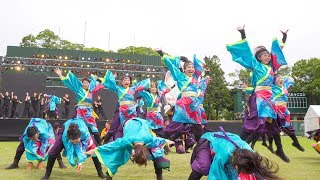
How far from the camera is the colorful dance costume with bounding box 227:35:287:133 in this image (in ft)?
17.3

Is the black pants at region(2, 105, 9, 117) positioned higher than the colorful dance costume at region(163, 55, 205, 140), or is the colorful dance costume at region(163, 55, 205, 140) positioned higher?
the colorful dance costume at region(163, 55, 205, 140)

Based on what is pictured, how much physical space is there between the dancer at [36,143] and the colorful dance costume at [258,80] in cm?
322

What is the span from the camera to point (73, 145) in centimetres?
518

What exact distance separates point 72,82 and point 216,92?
30958 mm

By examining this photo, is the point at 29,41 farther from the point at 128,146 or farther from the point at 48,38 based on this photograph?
the point at 128,146

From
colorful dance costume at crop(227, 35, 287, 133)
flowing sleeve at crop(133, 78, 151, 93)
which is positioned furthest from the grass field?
flowing sleeve at crop(133, 78, 151, 93)

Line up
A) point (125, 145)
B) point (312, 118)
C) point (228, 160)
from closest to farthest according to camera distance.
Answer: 1. point (228, 160)
2. point (125, 145)
3. point (312, 118)

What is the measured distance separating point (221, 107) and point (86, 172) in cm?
3411

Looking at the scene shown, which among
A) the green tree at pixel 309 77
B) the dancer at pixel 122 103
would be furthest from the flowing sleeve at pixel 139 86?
the green tree at pixel 309 77

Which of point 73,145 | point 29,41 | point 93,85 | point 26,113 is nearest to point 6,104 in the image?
point 26,113

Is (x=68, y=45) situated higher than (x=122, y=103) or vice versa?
(x=68, y=45)

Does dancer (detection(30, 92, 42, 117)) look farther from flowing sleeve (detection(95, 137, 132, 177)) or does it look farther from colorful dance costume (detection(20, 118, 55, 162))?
flowing sleeve (detection(95, 137, 132, 177))

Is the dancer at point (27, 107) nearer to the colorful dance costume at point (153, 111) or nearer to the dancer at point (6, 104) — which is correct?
the dancer at point (6, 104)

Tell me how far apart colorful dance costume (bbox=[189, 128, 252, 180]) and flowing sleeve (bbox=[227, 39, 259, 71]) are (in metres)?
2.17
